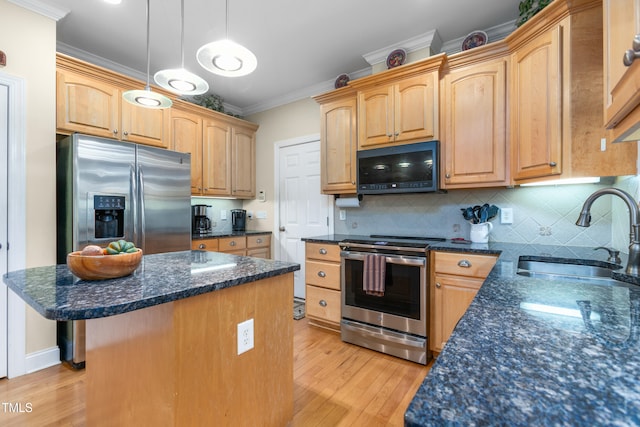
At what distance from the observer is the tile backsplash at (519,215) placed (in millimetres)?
2029

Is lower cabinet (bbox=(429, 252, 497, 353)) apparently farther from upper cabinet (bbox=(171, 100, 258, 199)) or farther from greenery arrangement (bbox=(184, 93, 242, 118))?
greenery arrangement (bbox=(184, 93, 242, 118))

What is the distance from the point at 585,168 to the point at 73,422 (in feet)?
11.0

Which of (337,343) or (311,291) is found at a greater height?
(311,291)

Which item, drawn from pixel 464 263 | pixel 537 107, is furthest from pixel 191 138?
pixel 537 107

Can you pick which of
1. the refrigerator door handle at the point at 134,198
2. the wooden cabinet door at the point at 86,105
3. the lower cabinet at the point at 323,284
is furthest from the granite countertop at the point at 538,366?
the wooden cabinet door at the point at 86,105

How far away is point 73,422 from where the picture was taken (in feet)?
5.43

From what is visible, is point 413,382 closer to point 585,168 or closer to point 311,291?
point 311,291

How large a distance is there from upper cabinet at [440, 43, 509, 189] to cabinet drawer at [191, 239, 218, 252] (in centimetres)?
244

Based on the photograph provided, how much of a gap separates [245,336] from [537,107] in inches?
89.4

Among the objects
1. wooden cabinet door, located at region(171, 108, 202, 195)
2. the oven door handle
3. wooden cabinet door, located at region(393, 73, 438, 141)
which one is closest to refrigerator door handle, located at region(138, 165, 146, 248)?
wooden cabinet door, located at region(171, 108, 202, 195)

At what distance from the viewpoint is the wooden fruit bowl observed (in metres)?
1.03

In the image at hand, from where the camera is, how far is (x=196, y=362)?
41.9 inches

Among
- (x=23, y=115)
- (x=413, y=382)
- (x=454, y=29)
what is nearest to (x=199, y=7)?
(x=23, y=115)

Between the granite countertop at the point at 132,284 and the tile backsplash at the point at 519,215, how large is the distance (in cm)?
179
